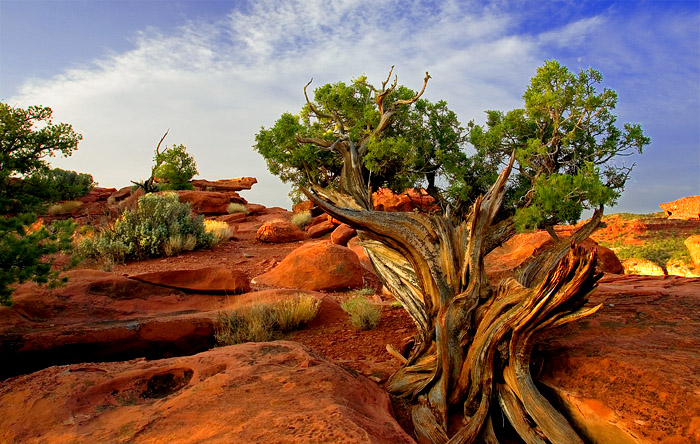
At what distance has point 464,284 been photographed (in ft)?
19.3

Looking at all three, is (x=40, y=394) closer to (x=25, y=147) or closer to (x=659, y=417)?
(x=659, y=417)

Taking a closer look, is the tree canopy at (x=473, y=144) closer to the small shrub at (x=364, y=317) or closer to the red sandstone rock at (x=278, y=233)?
the small shrub at (x=364, y=317)

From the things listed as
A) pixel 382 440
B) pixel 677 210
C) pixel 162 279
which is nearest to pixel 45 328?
pixel 162 279

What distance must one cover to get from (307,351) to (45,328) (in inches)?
184

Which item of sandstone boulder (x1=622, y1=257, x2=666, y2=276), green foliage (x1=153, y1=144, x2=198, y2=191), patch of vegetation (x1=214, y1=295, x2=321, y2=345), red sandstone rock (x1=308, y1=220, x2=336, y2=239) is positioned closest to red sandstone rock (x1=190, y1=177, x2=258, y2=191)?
green foliage (x1=153, y1=144, x2=198, y2=191)

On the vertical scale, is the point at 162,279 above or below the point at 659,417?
above

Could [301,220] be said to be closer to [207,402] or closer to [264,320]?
[264,320]

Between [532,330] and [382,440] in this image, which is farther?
[532,330]

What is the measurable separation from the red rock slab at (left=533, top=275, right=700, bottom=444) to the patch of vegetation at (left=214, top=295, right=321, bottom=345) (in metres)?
4.57

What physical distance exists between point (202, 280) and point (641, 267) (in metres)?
20.4

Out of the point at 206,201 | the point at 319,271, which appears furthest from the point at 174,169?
the point at 319,271

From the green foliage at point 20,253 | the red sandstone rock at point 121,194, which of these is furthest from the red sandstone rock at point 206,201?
the green foliage at point 20,253

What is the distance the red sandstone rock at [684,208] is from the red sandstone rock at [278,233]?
3294cm

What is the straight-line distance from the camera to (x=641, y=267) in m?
20.7
